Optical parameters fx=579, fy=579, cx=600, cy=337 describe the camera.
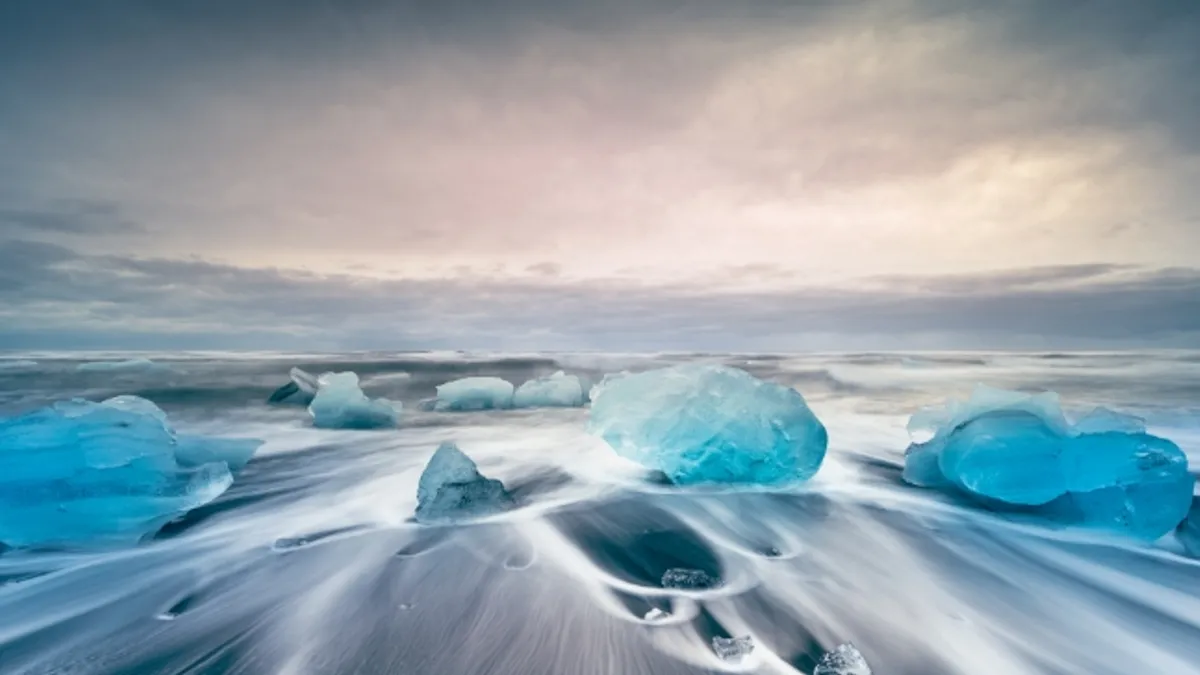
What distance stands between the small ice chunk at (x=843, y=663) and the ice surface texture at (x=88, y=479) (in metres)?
2.77

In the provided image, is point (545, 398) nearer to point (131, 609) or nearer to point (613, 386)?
point (613, 386)

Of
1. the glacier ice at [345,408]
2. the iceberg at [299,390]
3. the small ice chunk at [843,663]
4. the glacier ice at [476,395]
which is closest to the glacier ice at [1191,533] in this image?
the small ice chunk at [843,663]

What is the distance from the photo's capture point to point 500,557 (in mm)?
2281

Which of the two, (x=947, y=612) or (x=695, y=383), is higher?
(x=695, y=383)

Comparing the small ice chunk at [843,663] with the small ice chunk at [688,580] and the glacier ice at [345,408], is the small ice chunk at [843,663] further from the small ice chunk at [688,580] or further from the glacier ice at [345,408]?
the glacier ice at [345,408]

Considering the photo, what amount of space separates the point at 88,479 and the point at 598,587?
2.48 metres

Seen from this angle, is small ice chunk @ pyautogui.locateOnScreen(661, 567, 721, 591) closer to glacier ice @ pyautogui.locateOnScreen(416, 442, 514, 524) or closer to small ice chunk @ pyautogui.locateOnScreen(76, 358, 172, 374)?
glacier ice @ pyautogui.locateOnScreen(416, 442, 514, 524)

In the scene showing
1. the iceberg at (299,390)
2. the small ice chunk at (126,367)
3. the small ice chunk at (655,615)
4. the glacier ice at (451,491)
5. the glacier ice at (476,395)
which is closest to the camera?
the small ice chunk at (655,615)

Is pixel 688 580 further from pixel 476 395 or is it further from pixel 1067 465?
pixel 476 395

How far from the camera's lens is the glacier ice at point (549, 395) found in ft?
24.6

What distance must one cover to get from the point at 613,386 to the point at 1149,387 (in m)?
11.0

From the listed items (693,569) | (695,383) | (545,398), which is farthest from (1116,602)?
(545,398)

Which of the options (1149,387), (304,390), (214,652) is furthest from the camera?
(1149,387)

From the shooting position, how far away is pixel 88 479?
270cm
